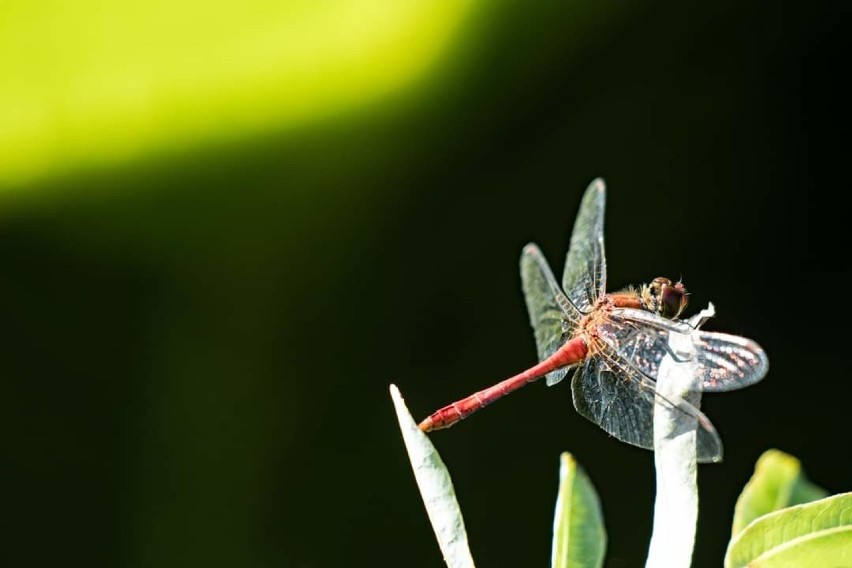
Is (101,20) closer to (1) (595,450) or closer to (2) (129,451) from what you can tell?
(2) (129,451)

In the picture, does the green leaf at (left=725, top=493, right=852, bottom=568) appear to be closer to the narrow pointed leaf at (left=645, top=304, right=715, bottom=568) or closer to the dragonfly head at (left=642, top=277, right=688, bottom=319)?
the narrow pointed leaf at (left=645, top=304, right=715, bottom=568)

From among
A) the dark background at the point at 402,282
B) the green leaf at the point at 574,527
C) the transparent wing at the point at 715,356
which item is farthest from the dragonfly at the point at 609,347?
the dark background at the point at 402,282

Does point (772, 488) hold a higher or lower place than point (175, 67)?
lower

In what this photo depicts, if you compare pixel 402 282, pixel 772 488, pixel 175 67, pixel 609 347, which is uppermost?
pixel 175 67

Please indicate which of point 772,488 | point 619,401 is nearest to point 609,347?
point 619,401

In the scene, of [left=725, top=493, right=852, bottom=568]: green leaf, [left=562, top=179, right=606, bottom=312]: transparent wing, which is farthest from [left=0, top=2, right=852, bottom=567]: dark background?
[left=725, top=493, right=852, bottom=568]: green leaf

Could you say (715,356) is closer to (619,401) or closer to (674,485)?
(619,401)

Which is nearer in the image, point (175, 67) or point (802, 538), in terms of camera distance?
point (802, 538)

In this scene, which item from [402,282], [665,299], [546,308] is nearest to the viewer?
[665,299]
